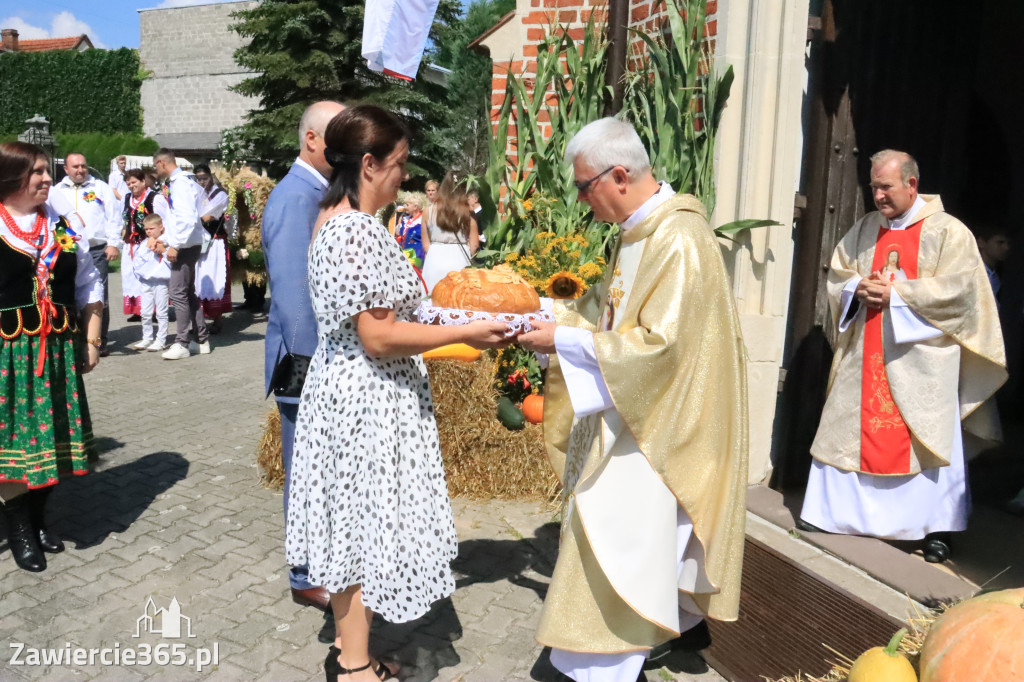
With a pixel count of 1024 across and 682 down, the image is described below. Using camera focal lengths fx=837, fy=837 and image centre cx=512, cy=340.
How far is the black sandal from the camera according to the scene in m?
3.10

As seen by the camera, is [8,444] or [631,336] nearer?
[631,336]

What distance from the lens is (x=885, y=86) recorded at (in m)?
4.61

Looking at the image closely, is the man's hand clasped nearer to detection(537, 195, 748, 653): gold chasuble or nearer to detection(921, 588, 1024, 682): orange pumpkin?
detection(537, 195, 748, 653): gold chasuble

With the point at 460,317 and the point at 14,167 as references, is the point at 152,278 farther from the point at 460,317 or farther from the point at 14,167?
the point at 460,317

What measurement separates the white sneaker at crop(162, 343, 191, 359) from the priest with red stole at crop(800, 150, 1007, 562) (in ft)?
23.7

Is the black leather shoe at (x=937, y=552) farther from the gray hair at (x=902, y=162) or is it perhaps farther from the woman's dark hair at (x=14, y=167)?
the woman's dark hair at (x=14, y=167)

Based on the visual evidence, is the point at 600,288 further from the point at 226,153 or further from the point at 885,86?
the point at 226,153

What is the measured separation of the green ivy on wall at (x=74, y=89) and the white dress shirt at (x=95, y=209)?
36.2 m

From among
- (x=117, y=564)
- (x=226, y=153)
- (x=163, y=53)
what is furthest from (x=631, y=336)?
(x=163, y=53)

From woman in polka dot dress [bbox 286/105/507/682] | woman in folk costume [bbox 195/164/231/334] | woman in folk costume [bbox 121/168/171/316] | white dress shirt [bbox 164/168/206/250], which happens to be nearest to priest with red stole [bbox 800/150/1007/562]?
woman in polka dot dress [bbox 286/105/507/682]

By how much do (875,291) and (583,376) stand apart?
2.00 meters

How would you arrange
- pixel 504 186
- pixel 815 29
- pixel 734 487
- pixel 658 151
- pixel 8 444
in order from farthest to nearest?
pixel 504 186 < pixel 658 151 < pixel 815 29 < pixel 8 444 < pixel 734 487

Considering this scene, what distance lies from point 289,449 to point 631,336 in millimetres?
1753

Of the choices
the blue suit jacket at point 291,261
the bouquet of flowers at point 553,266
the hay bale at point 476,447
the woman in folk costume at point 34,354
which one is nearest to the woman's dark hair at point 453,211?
the bouquet of flowers at point 553,266
